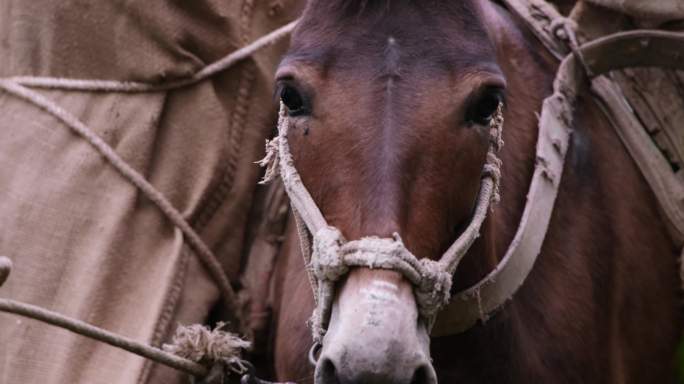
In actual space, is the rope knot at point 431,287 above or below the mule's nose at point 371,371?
above

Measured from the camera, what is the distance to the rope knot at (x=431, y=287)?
234 cm

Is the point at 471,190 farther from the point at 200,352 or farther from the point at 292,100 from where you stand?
the point at 200,352

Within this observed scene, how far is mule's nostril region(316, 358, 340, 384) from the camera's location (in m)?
A: 2.28

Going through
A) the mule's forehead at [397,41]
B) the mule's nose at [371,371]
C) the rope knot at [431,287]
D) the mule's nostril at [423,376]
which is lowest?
the mule's nose at [371,371]

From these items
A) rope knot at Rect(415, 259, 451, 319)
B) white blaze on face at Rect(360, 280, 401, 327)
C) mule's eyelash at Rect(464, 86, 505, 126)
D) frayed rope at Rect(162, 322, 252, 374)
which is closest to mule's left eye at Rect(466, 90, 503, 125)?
mule's eyelash at Rect(464, 86, 505, 126)

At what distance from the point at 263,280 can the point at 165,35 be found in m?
0.79

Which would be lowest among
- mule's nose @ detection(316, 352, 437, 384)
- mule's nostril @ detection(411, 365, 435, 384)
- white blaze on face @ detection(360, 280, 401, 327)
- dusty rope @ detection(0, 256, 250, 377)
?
mule's nose @ detection(316, 352, 437, 384)

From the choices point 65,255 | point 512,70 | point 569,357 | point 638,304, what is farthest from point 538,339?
point 65,255

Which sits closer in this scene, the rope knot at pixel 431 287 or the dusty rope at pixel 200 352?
the rope knot at pixel 431 287

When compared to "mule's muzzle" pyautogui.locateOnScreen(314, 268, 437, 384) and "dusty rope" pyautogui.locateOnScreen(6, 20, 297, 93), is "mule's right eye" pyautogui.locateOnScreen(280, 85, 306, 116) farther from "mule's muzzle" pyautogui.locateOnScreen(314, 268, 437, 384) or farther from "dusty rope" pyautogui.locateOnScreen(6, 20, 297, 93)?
"dusty rope" pyautogui.locateOnScreen(6, 20, 297, 93)

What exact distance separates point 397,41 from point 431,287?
22.8 inches

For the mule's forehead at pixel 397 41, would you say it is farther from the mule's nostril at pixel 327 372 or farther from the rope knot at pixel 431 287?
the mule's nostril at pixel 327 372

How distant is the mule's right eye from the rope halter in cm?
3

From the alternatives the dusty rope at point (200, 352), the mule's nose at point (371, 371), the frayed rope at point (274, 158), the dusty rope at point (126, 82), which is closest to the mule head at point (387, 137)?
the mule's nose at point (371, 371)
